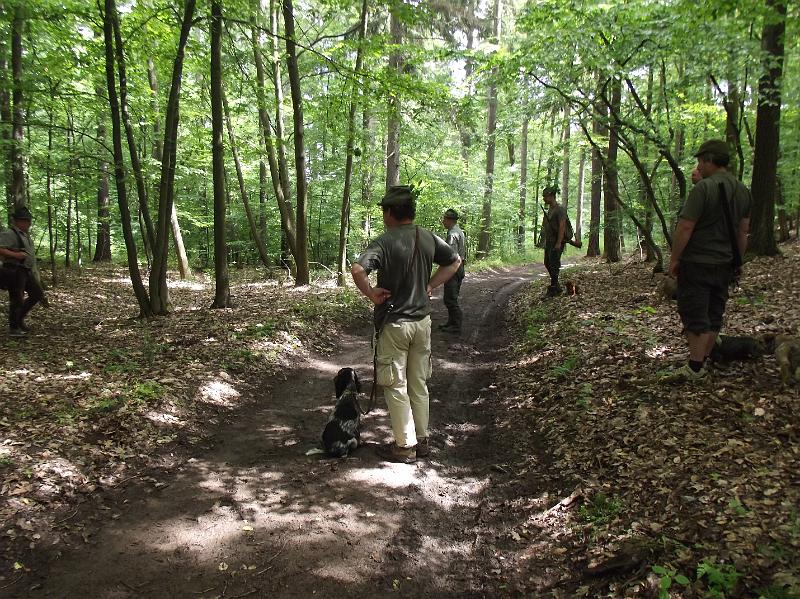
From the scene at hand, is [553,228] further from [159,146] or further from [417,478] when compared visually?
[159,146]

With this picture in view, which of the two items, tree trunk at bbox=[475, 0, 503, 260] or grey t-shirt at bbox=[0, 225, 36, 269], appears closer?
grey t-shirt at bbox=[0, 225, 36, 269]

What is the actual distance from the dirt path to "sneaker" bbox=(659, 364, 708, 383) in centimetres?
202

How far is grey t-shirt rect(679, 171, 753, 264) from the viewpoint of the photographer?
15.1 ft

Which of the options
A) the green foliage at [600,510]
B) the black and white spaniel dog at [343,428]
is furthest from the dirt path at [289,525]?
the green foliage at [600,510]

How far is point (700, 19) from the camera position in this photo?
7.29 m

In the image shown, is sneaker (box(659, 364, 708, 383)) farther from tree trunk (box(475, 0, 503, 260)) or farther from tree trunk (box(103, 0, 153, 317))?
tree trunk (box(475, 0, 503, 260))

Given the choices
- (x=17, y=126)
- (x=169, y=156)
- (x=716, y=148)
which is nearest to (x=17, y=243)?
(x=169, y=156)

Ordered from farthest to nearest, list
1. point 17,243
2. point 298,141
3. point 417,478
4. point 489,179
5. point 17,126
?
point 489,179
point 298,141
point 17,126
point 17,243
point 417,478

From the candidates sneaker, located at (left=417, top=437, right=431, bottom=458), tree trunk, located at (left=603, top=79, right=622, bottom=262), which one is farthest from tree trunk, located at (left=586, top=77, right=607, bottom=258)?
sneaker, located at (left=417, top=437, right=431, bottom=458)

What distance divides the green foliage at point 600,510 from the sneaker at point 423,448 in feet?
5.11

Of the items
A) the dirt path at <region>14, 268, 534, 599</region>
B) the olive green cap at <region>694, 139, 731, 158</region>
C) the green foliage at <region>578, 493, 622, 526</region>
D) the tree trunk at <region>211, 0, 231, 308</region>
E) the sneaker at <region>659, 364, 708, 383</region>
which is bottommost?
the dirt path at <region>14, 268, 534, 599</region>

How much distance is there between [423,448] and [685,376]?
2.83 metres

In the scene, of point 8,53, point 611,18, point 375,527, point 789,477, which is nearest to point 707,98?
point 611,18

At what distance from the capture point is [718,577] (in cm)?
260
